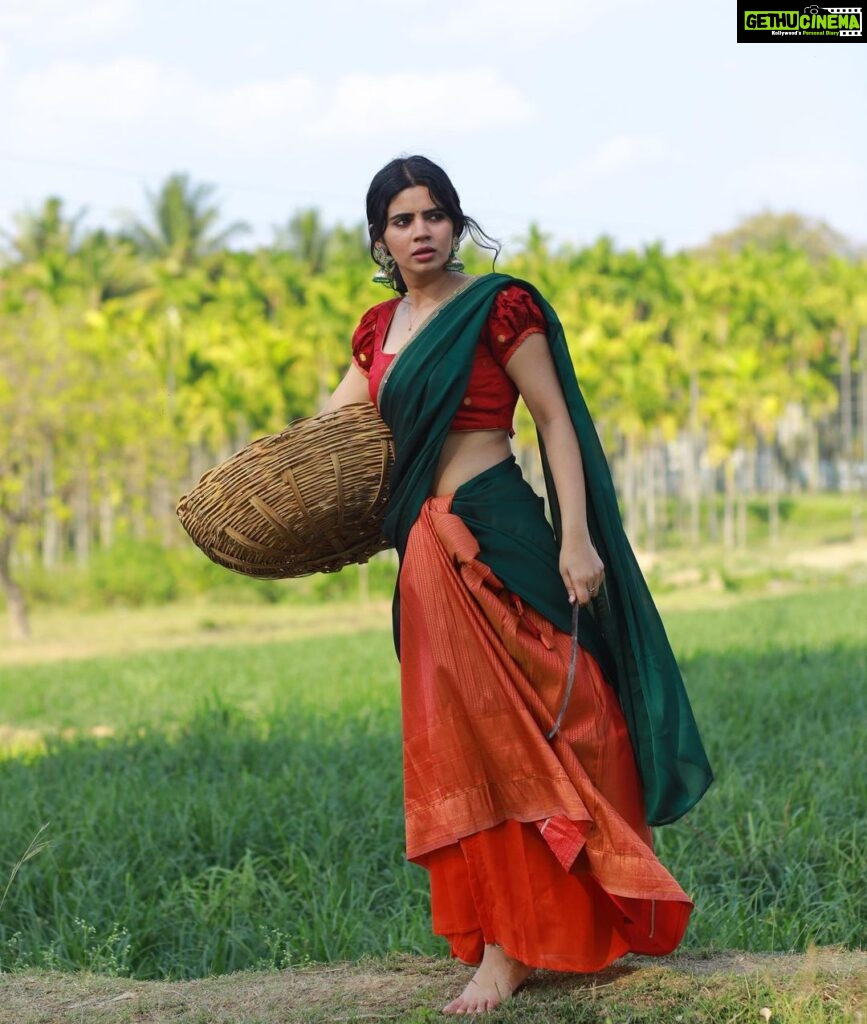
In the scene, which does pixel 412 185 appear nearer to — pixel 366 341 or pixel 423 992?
pixel 366 341

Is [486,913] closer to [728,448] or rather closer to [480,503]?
[480,503]

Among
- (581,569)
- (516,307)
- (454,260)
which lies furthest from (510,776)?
(454,260)

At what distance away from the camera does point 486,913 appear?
9.75ft

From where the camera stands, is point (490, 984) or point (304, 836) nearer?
point (490, 984)

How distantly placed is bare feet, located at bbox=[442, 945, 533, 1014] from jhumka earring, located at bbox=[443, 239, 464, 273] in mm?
1487

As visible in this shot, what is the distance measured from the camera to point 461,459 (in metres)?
3.08

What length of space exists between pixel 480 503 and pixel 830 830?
2307 millimetres

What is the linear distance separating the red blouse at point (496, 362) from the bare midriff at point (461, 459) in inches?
1.1

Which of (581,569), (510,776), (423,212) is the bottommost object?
(510,776)

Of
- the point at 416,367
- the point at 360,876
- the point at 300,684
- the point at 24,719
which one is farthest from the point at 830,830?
the point at 24,719

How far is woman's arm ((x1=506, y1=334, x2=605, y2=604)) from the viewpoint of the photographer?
2.99m

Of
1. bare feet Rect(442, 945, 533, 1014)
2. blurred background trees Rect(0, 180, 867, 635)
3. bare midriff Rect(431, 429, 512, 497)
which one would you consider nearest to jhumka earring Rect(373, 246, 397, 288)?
bare midriff Rect(431, 429, 512, 497)

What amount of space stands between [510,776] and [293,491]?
77 centimetres

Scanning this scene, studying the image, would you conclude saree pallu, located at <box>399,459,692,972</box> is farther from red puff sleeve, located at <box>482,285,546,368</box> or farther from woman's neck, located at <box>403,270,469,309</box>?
woman's neck, located at <box>403,270,469,309</box>
